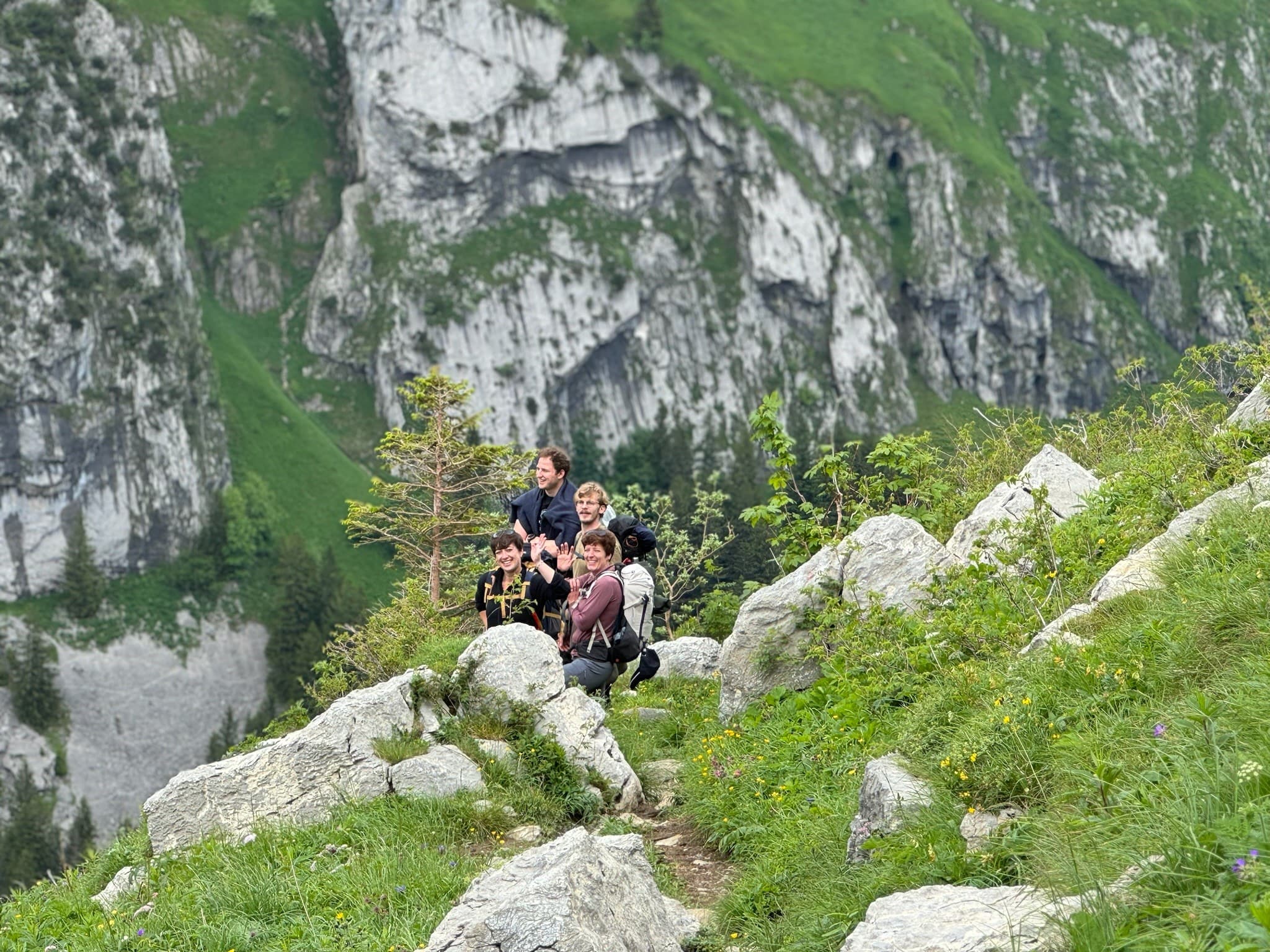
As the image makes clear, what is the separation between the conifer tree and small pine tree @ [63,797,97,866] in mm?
63972

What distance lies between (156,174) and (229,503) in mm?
38135

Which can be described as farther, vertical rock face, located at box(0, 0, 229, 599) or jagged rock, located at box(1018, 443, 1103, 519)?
vertical rock face, located at box(0, 0, 229, 599)

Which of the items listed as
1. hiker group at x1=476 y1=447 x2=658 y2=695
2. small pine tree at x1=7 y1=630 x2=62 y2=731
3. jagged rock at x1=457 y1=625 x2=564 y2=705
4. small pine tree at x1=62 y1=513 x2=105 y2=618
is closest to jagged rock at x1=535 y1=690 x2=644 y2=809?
jagged rock at x1=457 y1=625 x2=564 y2=705

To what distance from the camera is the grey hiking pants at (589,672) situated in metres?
12.5

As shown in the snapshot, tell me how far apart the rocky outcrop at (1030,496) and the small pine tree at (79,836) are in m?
78.6

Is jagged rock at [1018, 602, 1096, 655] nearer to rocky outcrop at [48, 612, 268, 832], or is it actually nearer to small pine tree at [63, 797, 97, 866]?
small pine tree at [63, 797, 97, 866]

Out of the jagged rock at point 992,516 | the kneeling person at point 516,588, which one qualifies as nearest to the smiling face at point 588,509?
the kneeling person at point 516,588

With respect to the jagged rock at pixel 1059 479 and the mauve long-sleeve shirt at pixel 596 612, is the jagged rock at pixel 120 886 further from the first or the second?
the jagged rock at pixel 1059 479

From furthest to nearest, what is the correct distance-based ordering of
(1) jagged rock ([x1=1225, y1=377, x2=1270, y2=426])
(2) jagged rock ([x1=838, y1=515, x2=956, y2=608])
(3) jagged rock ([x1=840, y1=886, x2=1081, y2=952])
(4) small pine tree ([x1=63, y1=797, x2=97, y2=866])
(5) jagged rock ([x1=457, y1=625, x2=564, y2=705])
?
(4) small pine tree ([x1=63, y1=797, x2=97, y2=866]) < (2) jagged rock ([x1=838, y1=515, x2=956, y2=608]) < (5) jagged rock ([x1=457, y1=625, x2=564, y2=705]) < (1) jagged rock ([x1=1225, y1=377, x2=1270, y2=426]) < (3) jagged rock ([x1=840, y1=886, x2=1081, y2=952])

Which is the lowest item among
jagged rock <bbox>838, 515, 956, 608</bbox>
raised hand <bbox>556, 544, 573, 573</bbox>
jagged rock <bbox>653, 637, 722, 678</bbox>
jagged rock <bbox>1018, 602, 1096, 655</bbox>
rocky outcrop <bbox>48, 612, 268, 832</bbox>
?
rocky outcrop <bbox>48, 612, 268, 832</bbox>

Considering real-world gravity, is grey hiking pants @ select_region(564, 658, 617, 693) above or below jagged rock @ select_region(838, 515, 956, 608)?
below

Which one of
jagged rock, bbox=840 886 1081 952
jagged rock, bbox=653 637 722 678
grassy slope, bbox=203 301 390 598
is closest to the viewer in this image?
jagged rock, bbox=840 886 1081 952

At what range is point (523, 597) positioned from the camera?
13273mm

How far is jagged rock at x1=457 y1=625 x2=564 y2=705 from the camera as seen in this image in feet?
36.9
